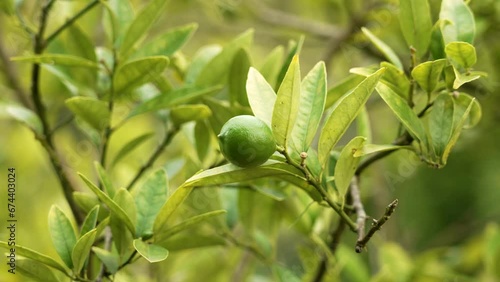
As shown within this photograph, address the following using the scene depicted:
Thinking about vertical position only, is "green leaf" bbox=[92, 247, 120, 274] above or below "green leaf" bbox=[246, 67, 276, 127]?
below

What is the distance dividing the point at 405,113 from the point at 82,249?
0.32m

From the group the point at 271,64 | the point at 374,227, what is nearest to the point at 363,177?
the point at 271,64

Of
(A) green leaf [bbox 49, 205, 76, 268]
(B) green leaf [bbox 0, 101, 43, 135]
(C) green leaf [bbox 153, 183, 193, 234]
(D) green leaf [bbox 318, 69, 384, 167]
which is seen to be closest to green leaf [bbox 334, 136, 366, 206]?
(D) green leaf [bbox 318, 69, 384, 167]

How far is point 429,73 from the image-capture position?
61 centimetres

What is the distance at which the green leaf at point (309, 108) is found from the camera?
0.56 m

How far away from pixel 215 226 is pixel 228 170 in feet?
1.02

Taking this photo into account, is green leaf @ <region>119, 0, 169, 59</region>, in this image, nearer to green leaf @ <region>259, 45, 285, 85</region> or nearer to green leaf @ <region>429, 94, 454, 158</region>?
green leaf @ <region>259, 45, 285, 85</region>

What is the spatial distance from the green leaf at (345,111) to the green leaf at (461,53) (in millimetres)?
98

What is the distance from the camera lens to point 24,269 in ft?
1.97

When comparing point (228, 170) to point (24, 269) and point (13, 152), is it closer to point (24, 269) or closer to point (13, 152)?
point (24, 269)

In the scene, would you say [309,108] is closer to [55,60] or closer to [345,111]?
[345,111]

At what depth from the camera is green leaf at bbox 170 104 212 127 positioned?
2.36 feet

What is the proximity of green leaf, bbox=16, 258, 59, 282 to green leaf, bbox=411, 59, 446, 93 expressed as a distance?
15.2 inches

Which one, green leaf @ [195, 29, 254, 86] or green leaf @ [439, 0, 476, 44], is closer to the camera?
green leaf @ [439, 0, 476, 44]
